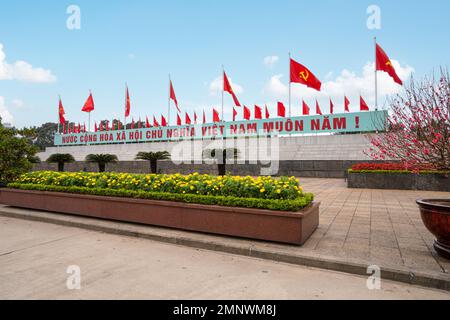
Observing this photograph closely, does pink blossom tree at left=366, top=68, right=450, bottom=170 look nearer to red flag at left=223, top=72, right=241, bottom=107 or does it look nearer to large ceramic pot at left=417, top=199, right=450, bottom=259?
large ceramic pot at left=417, top=199, right=450, bottom=259

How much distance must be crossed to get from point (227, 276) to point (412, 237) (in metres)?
3.64

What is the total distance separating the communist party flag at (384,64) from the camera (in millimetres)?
20422

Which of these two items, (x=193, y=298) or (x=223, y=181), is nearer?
(x=193, y=298)

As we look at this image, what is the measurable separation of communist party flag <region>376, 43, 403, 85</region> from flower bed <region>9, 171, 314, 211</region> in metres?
19.5

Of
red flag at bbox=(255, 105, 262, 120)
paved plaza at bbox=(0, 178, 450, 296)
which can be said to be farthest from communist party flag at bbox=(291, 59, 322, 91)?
paved plaza at bbox=(0, 178, 450, 296)

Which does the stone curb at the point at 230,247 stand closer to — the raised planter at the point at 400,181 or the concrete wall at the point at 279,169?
the raised planter at the point at 400,181

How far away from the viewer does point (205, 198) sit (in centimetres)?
528

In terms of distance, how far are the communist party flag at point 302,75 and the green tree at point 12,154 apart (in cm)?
2014

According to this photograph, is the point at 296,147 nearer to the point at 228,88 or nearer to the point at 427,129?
the point at 228,88

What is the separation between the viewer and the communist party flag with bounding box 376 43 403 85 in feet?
67.0
